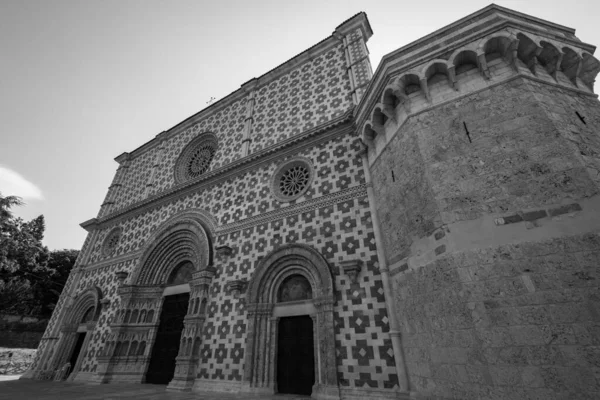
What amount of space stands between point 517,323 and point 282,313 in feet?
17.2

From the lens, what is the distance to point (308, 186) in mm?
8516

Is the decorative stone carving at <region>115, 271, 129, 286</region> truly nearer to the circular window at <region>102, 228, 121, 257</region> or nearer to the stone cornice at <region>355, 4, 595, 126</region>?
the circular window at <region>102, 228, 121, 257</region>

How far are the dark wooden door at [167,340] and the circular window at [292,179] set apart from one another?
5.28 m

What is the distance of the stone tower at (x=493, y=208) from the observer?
3.39m

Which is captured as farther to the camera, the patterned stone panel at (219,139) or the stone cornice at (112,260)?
the stone cornice at (112,260)

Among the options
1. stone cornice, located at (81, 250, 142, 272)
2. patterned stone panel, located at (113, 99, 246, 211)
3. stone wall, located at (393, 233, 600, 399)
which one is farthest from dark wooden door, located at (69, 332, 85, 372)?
stone wall, located at (393, 233, 600, 399)

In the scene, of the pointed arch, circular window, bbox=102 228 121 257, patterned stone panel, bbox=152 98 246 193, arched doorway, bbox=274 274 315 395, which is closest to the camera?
arched doorway, bbox=274 274 315 395

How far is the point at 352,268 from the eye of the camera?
20.9ft

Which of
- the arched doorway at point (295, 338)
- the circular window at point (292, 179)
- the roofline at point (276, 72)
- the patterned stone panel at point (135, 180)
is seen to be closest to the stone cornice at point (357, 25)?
the roofline at point (276, 72)

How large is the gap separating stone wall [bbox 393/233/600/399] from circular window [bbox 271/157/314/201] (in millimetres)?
5080

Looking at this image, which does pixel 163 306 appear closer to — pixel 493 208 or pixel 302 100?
pixel 302 100

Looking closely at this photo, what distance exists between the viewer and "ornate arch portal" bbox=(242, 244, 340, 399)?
610 centimetres

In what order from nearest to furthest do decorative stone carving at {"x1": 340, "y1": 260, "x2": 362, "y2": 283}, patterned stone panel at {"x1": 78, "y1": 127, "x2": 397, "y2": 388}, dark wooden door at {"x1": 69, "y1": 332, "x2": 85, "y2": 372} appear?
patterned stone panel at {"x1": 78, "y1": 127, "x2": 397, "y2": 388}, decorative stone carving at {"x1": 340, "y1": 260, "x2": 362, "y2": 283}, dark wooden door at {"x1": 69, "y1": 332, "x2": 85, "y2": 372}

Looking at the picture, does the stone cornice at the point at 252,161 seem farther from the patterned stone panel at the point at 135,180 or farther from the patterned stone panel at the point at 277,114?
the patterned stone panel at the point at 135,180
